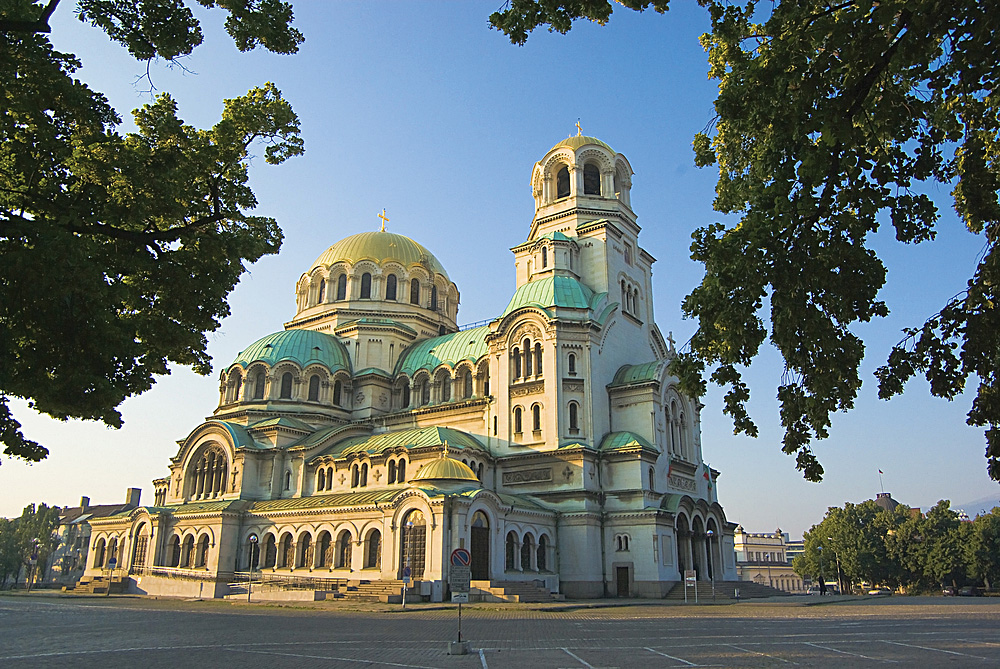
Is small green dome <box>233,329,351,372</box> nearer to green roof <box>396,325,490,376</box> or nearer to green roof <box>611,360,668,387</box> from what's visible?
green roof <box>396,325,490,376</box>

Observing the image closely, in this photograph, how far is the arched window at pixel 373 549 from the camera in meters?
37.3

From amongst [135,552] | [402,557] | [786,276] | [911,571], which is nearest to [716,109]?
[786,276]

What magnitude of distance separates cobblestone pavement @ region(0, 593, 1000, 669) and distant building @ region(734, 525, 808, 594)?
7838 cm

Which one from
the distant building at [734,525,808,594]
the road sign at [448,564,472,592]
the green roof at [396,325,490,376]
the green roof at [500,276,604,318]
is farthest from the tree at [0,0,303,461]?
the distant building at [734,525,808,594]

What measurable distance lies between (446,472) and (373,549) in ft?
18.8

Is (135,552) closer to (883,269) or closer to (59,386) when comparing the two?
(59,386)

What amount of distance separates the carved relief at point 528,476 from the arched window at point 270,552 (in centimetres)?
1407

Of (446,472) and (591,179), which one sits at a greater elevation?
(591,179)

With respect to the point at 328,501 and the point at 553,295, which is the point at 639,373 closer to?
the point at 553,295

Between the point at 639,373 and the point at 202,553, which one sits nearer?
the point at 639,373

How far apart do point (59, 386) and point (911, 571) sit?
67.1 metres

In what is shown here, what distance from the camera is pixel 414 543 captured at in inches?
1383

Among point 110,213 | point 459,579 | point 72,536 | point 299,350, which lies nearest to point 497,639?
point 459,579

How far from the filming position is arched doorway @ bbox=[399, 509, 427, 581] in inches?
1363
